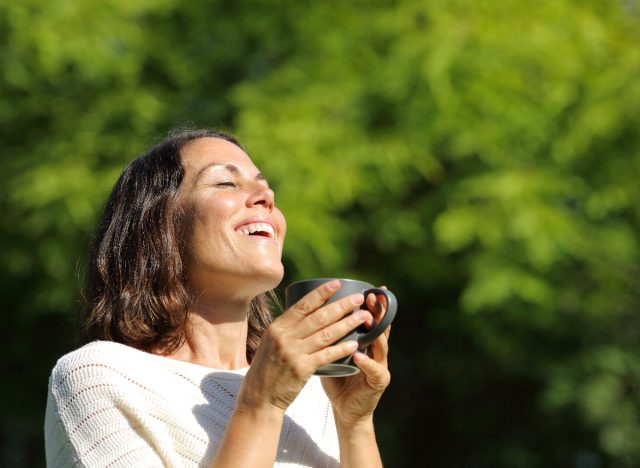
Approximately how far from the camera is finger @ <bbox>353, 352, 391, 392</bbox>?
1.77 meters

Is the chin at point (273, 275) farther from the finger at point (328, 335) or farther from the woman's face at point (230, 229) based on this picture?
the finger at point (328, 335)

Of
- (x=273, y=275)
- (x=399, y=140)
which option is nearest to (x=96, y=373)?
(x=273, y=275)

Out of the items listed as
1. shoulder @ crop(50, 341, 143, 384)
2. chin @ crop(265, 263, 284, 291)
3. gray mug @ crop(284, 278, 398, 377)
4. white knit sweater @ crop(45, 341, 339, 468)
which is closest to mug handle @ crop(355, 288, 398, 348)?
gray mug @ crop(284, 278, 398, 377)

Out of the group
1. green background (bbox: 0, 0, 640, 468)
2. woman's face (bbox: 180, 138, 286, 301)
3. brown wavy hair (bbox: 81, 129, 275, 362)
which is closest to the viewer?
woman's face (bbox: 180, 138, 286, 301)

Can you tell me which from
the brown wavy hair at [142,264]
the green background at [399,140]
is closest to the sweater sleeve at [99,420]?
the brown wavy hair at [142,264]

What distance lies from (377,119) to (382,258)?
1.05 meters

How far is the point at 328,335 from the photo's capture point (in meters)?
1.67

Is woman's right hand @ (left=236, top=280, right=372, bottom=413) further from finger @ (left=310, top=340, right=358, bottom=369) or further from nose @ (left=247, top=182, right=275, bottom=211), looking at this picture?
nose @ (left=247, top=182, right=275, bottom=211)

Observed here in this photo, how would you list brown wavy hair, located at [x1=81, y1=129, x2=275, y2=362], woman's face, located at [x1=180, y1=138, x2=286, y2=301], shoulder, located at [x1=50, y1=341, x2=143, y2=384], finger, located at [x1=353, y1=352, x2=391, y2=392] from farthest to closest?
brown wavy hair, located at [x1=81, y1=129, x2=275, y2=362], woman's face, located at [x1=180, y1=138, x2=286, y2=301], shoulder, located at [x1=50, y1=341, x2=143, y2=384], finger, located at [x1=353, y1=352, x2=391, y2=392]

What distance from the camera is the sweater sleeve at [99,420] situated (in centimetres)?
181

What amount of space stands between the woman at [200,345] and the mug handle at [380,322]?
0.02 meters

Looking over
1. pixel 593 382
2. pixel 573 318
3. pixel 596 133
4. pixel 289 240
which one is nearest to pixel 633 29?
pixel 596 133

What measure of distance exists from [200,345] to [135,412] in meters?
0.32

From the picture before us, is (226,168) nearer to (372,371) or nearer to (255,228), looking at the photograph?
(255,228)
